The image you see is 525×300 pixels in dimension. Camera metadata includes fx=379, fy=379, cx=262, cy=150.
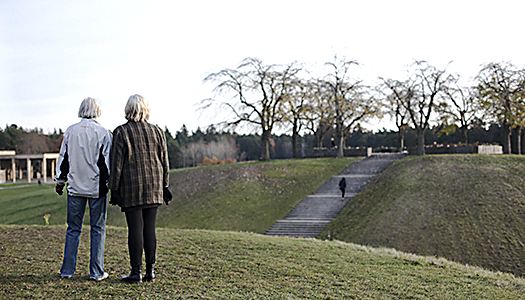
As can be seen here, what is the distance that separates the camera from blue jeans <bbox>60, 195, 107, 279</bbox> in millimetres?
4527

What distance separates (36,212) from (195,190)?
1075 cm

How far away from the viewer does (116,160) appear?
14.1 ft

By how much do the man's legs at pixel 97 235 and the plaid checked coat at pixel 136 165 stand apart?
454 millimetres

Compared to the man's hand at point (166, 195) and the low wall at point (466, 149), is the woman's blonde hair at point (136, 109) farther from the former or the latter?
the low wall at point (466, 149)

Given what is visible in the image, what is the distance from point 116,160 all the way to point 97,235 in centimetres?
102

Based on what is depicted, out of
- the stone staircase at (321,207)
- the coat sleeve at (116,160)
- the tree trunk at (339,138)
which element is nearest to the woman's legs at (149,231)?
the coat sleeve at (116,160)

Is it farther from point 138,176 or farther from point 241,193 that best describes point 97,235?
point 241,193

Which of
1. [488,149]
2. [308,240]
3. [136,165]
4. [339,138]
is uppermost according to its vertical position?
[339,138]

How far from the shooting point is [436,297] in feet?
16.4

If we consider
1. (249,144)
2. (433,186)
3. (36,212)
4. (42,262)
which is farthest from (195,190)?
(249,144)

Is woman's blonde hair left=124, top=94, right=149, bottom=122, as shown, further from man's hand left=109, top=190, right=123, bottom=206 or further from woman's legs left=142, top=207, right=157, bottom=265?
woman's legs left=142, top=207, right=157, bottom=265

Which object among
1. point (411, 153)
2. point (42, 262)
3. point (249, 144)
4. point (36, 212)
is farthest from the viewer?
point (249, 144)

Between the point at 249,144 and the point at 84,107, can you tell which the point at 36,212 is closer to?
the point at 84,107

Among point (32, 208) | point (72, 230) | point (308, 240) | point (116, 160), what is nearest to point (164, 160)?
point (116, 160)
